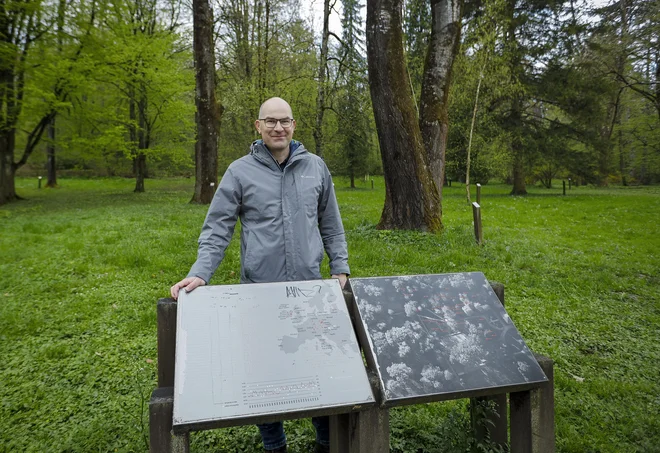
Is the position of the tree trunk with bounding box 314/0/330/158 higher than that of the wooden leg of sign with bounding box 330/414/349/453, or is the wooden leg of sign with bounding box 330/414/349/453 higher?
the tree trunk with bounding box 314/0/330/158

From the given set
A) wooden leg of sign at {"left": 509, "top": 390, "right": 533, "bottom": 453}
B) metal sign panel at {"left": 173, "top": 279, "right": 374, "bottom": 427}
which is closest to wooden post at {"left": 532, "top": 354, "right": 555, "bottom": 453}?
wooden leg of sign at {"left": 509, "top": 390, "right": 533, "bottom": 453}

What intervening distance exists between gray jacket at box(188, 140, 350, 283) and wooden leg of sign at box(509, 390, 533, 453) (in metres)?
1.33

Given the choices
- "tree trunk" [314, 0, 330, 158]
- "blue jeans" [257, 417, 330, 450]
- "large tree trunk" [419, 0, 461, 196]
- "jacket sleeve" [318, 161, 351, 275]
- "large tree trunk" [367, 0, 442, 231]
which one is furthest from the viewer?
"tree trunk" [314, 0, 330, 158]

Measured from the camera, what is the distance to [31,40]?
16266 mm

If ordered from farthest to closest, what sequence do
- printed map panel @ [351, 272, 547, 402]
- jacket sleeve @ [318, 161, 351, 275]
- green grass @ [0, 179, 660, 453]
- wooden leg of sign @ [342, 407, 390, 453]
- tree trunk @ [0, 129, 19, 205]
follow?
tree trunk @ [0, 129, 19, 205]
green grass @ [0, 179, 660, 453]
jacket sleeve @ [318, 161, 351, 275]
printed map panel @ [351, 272, 547, 402]
wooden leg of sign @ [342, 407, 390, 453]

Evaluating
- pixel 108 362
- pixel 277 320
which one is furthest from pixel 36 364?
pixel 277 320

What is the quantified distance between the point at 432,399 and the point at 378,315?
51cm

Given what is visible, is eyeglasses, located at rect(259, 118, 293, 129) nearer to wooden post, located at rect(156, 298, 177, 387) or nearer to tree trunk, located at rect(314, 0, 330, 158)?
wooden post, located at rect(156, 298, 177, 387)

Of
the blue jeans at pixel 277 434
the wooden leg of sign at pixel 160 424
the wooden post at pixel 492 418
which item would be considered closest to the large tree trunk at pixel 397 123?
the wooden post at pixel 492 418

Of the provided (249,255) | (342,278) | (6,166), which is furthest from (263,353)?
(6,166)

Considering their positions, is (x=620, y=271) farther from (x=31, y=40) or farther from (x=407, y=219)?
(x=31, y=40)

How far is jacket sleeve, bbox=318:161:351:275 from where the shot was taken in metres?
2.93

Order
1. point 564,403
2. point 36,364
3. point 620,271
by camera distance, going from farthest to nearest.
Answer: point 620,271
point 36,364
point 564,403

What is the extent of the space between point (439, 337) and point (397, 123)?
273 inches
